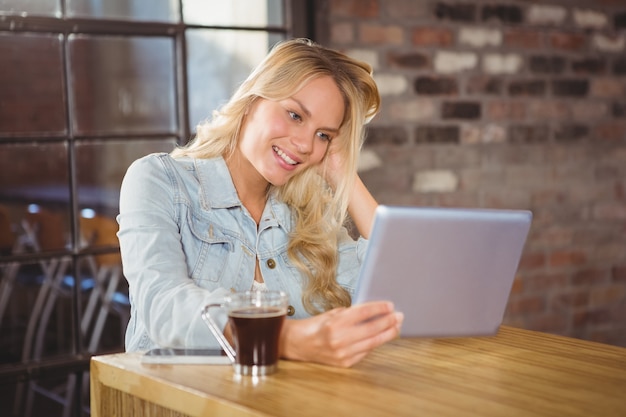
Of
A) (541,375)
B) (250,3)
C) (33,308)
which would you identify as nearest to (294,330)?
(541,375)

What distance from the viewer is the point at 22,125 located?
8.61 ft

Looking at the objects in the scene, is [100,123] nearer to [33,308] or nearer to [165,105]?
[165,105]

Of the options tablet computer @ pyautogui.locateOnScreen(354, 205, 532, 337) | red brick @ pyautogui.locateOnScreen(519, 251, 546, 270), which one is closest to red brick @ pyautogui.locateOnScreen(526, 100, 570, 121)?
red brick @ pyautogui.locateOnScreen(519, 251, 546, 270)

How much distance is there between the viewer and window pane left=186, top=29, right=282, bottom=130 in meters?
2.92

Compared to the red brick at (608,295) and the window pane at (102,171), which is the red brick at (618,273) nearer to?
the red brick at (608,295)

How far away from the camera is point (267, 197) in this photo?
2084 mm

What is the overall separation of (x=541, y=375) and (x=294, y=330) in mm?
392

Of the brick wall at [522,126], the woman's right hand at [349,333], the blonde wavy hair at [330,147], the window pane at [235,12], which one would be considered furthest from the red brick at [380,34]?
the woman's right hand at [349,333]

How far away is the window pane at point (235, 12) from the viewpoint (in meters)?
2.89

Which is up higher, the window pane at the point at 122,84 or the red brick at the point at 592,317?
the window pane at the point at 122,84

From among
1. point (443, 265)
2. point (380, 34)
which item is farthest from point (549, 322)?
point (443, 265)

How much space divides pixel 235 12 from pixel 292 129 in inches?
43.4

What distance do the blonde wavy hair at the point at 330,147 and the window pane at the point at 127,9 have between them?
0.78m

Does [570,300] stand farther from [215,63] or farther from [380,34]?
[215,63]
